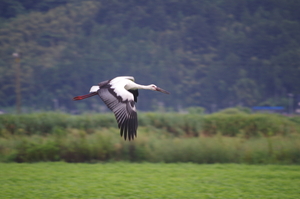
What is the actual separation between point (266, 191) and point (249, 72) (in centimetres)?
2643

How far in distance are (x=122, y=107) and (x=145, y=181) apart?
2.65 metres

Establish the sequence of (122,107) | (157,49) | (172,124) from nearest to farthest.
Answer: (122,107) < (172,124) < (157,49)

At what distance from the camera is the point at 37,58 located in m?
31.3

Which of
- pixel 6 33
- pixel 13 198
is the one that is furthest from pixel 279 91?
pixel 13 198

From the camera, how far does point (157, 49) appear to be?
3275 centimetres

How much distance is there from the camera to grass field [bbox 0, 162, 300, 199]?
6.73m

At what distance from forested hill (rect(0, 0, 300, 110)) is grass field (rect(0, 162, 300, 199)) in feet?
63.3

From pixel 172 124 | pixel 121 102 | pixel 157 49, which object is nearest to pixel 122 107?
pixel 121 102

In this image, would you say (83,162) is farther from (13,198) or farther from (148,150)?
(13,198)

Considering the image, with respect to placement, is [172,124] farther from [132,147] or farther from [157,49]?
[157,49]

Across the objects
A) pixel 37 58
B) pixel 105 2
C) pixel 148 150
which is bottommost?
pixel 148 150

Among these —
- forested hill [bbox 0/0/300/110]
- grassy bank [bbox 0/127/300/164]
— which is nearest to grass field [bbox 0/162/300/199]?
grassy bank [bbox 0/127/300/164]

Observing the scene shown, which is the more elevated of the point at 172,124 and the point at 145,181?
the point at 172,124

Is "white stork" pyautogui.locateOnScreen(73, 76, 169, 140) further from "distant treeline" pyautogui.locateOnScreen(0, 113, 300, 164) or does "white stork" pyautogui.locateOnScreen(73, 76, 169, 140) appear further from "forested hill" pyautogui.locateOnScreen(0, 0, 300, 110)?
"forested hill" pyautogui.locateOnScreen(0, 0, 300, 110)
